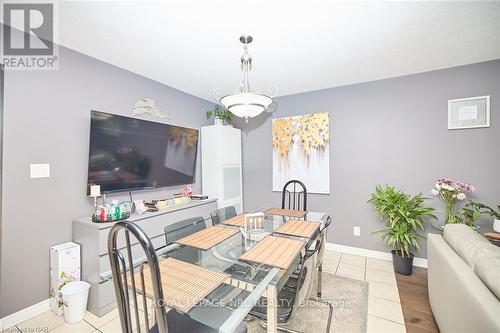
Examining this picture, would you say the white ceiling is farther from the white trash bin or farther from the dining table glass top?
the white trash bin

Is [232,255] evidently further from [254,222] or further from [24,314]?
[24,314]

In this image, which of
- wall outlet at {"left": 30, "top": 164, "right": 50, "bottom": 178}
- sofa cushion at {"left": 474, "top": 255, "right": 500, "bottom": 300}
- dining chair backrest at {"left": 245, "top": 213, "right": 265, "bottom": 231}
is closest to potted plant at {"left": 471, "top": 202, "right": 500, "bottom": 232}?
sofa cushion at {"left": 474, "top": 255, "right": 500, "bottom": 300}

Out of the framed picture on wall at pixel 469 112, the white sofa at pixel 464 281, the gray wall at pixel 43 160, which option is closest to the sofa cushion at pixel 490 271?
the white sofa at pixel 464 281

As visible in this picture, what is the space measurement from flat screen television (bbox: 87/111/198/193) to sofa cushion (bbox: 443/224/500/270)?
2973mm

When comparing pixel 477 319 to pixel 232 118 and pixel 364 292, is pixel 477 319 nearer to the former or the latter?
pixel 364 292

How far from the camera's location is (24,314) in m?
1.79

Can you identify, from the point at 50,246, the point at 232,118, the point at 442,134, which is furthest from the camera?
the point at 232,118

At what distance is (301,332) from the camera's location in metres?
1.62

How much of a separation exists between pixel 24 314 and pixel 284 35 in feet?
10.8

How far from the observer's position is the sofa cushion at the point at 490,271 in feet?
3.26

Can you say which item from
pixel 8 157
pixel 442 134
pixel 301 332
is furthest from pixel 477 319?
pixel 8 157

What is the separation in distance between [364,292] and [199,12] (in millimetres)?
2956

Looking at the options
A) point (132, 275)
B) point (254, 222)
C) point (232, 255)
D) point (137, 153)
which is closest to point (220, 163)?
point (137, 153)

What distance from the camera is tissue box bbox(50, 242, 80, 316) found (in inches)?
72.5
